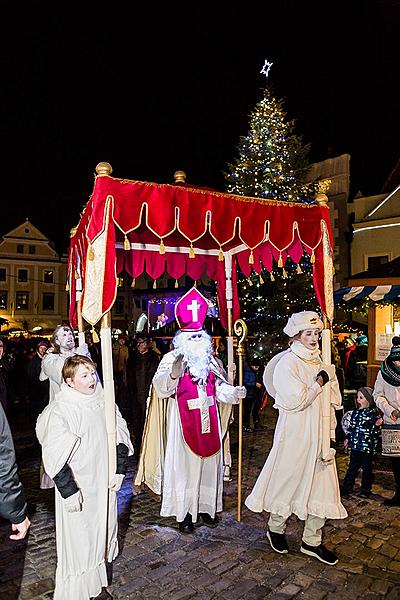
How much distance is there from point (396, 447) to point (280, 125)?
1249 centimetres

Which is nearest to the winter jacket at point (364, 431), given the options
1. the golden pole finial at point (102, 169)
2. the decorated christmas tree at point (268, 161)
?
the golden pole finial at point (102, 169)

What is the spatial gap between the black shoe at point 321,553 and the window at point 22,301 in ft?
154

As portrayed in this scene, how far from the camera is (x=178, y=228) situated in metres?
5.29

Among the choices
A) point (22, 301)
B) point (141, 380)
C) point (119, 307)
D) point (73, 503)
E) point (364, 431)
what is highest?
point (22, 301)

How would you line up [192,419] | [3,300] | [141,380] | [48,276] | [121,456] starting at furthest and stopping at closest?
[48,276] → [3,300] → [141,380] → [192,419] → [121,456]

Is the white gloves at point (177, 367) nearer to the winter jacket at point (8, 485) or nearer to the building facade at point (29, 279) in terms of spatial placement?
the winter jacket at point (8, 485)

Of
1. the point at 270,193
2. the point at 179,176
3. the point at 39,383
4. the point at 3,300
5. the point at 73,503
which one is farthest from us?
the point at 3,300

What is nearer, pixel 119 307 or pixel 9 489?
pixel 9 489

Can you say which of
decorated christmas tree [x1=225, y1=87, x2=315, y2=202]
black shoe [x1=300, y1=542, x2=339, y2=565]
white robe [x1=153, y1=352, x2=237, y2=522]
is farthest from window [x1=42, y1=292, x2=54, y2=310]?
black shoe [x1=300, y1=542, x2=339, y2=565]

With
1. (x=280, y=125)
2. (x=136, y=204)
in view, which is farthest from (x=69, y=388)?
(x=280, y=125)

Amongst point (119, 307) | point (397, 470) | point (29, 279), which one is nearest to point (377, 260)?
point (397, 470)

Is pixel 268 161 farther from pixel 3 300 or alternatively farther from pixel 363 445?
pixel 3 300

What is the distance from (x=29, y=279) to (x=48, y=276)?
1876 millimetres

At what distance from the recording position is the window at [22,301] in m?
48.0
